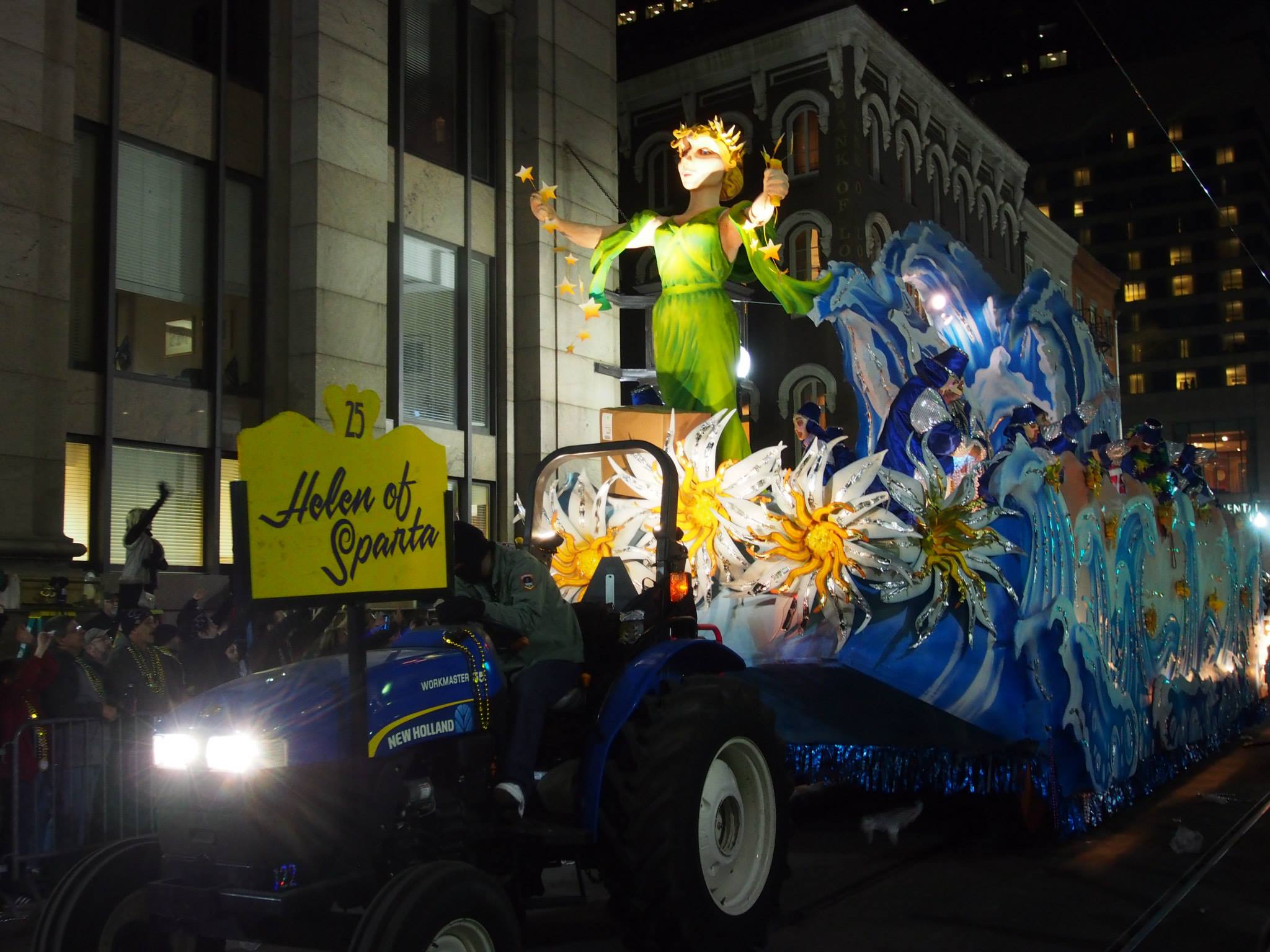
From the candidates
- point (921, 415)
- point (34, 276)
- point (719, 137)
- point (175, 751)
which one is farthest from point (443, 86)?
point (175, 751)

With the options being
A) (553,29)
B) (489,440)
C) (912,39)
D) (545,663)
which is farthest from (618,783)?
(912,39)

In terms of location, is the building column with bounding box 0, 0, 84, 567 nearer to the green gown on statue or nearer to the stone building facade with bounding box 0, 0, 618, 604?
the stone building facade with bounding box 0, 0, 618, 604

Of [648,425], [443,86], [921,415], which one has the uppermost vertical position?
[443,86]

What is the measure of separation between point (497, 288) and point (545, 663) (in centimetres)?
1296

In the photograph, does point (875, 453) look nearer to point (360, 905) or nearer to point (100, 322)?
point (360, 905)

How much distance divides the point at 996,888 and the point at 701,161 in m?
6.00

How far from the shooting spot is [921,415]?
8.72 m

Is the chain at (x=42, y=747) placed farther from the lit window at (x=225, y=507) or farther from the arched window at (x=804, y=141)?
the arched window at (x=804, y=141)

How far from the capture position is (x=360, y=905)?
456 cm

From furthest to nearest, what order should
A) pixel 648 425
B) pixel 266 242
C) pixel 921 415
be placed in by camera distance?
1. pixel 266 242
2. pixel 648 425
3. pixel 921 415

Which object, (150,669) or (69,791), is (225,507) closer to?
(150,669)

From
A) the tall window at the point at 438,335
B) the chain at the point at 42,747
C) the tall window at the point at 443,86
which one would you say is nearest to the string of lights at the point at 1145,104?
the tall window at the point at 443,86

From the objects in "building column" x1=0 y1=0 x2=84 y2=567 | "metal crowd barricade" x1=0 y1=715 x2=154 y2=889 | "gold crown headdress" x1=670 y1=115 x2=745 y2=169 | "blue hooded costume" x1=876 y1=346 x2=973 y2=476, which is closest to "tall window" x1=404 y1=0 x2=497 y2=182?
"building column" x1=0 y1=0 x2=84 y2=567

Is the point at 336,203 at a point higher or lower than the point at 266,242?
higher
